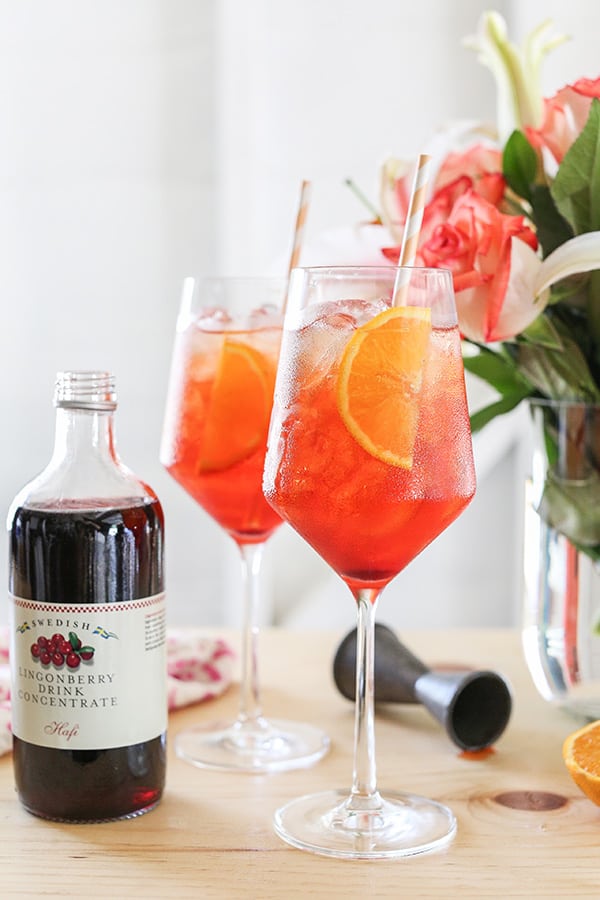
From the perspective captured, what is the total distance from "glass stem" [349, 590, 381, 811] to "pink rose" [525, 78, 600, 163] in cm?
48

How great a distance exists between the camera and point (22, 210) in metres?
2.40

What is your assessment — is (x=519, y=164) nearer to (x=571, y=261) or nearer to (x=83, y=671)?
(x=571, y=261)

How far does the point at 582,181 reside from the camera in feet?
3.48

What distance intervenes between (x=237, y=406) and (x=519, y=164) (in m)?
0.34

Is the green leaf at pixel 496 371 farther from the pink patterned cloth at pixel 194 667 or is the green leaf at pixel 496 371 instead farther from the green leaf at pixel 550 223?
the pink patterned cloth at pixel 194 667

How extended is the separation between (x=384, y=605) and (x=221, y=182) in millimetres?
914

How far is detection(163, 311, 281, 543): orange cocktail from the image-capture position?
1114mm

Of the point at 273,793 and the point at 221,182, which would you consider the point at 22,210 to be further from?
the point at 273,793

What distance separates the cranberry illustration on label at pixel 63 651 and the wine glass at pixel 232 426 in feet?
0.80

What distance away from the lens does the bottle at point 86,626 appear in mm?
873

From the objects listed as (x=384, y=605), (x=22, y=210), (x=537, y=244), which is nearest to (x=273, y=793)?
(x=537, y=244)

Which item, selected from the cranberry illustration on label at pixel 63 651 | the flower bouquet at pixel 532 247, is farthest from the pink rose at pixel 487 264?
the cranberry illustration on label at pixel 63 651

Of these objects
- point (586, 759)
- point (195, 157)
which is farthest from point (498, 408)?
point (195, 157)

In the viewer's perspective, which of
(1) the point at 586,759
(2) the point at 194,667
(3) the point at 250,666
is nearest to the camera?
(1) the point at 586,759
